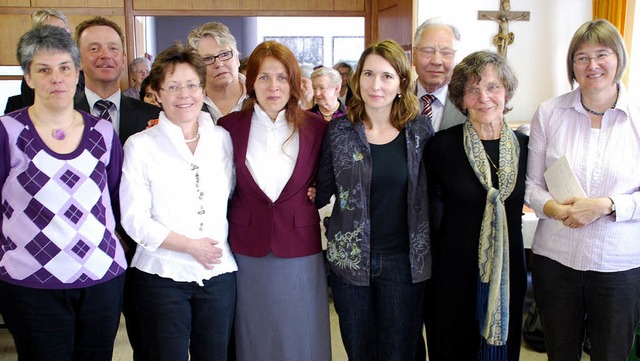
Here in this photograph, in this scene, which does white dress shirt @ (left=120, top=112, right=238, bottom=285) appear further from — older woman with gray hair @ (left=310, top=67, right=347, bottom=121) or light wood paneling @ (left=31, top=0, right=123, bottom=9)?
light wood paneling @ (left=31, top=0, right=123, bottom=9)

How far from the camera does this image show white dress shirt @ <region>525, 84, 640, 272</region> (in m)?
1.95

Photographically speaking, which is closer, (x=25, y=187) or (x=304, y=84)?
(x=25, y=187)

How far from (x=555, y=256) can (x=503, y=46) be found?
4244mm

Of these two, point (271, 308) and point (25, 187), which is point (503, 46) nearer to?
point (271, 308)

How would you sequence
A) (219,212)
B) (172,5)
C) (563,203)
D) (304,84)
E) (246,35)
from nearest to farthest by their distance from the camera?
(563,203) < (219,212) < (304,84) < (172,5) < (246,35)

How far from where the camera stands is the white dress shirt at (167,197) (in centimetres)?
195

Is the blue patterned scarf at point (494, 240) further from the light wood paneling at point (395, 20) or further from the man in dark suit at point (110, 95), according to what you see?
the light wood paneling at point (395, 20)

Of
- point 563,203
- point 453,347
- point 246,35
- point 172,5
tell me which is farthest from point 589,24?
point 246,35

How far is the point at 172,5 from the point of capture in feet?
21.1

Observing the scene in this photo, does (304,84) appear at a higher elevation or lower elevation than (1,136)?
higher

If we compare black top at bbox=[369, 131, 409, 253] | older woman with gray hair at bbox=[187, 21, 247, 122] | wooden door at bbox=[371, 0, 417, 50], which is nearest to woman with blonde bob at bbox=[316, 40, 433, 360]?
black top at bbox=[369, 131, 409, 253]

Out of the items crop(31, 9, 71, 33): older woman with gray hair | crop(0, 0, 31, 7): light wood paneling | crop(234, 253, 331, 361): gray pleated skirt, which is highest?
crop(0, 0, 31, 7): light wood paneling

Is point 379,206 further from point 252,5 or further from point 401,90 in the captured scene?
point 252,5

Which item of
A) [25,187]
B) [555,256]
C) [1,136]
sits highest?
[1,136]
